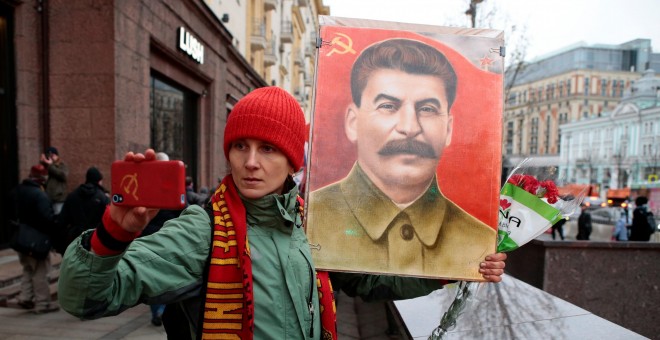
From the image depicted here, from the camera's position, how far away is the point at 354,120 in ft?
5.84

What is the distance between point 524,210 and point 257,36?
19313 millimetres

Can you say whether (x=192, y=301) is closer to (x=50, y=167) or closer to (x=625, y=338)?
(x=625, y=338)

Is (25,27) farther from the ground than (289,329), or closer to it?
farther from the ground

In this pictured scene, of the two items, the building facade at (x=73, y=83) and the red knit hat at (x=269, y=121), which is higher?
the building facade at (x=73, y=83)

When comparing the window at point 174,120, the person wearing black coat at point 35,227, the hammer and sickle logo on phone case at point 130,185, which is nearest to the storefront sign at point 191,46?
the window at point 174,120

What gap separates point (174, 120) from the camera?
11.8 meters

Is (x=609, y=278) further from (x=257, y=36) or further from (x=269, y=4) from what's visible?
(x=269, y=4)

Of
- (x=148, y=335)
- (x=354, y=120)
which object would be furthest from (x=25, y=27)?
(x=354, y=120)

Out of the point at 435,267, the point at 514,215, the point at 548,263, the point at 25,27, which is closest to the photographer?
the point at 435,267

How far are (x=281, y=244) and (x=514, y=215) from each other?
1073 mm

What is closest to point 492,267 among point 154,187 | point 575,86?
point 154,187

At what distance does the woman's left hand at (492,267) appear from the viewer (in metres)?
1.68

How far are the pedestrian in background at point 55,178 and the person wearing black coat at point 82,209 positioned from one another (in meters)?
2.37

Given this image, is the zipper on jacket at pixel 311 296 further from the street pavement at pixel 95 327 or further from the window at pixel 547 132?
the window at pixel 547 132
